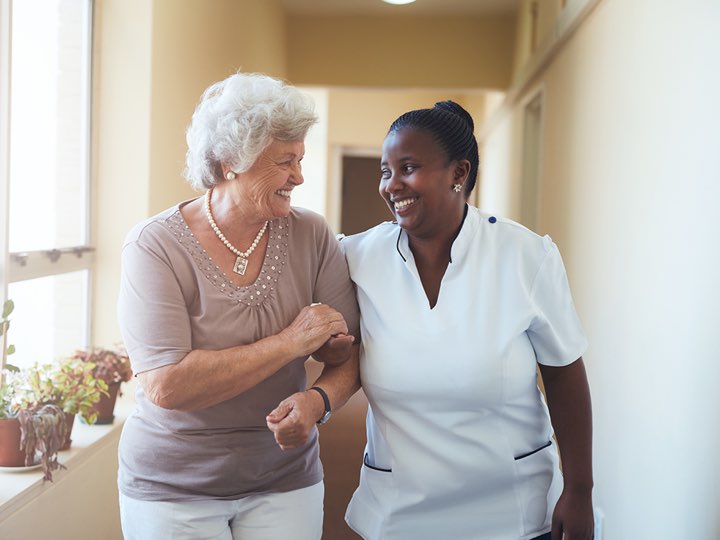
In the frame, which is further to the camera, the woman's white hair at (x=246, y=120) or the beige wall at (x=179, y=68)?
the beige wall at (x=179, y=68)

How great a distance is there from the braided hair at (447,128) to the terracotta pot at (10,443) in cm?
131

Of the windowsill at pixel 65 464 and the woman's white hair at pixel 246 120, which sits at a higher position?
the woman's white hair at pixel 246 120

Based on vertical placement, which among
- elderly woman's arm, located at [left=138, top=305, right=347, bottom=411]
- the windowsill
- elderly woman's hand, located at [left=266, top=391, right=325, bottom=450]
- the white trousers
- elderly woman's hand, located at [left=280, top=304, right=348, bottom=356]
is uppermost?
elderly woman's hand, located at [left=280, top=304, right=348, bottom=356]

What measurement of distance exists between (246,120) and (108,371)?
4.51ft

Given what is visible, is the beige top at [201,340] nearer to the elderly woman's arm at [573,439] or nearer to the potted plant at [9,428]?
the elderly woman's arm at [573,439]

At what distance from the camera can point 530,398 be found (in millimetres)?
1467

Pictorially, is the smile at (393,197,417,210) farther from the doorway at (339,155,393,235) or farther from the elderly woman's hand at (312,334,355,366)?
the doorway at (339,155,393,235)

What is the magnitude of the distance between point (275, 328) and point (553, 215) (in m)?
2.99

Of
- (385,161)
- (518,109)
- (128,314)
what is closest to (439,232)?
(385,161)

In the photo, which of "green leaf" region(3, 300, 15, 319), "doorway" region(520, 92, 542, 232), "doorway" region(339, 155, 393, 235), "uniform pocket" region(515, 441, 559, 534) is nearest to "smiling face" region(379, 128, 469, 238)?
"uniform pocket" region(515, 441, 559, 534)

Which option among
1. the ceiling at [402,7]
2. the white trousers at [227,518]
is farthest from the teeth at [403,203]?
the ceiling at [402,7]

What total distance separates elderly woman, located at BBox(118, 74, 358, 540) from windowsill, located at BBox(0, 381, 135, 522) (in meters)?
0.63

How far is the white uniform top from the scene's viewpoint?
1.41 m

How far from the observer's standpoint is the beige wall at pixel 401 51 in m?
6.24
